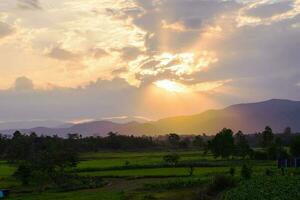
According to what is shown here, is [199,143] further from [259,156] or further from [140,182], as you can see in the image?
[140,182]

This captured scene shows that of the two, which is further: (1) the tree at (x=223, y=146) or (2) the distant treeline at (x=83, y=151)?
(1) the tree at (x=223, y=146)

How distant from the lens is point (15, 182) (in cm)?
8331

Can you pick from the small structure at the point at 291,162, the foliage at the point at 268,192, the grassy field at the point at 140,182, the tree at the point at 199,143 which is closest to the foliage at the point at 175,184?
the grassy field at the point at 140,182

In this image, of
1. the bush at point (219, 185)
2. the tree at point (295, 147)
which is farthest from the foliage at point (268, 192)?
the tree at point (295, 147)

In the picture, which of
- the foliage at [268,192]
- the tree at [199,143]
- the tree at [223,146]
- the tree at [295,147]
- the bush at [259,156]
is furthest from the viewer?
the tree at [199,143]

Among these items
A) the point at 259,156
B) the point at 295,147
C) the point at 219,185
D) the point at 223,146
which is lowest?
the point at 219,185

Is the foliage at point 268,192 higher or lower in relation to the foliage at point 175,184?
higher

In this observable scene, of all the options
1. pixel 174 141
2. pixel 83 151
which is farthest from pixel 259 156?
pixel 174 141

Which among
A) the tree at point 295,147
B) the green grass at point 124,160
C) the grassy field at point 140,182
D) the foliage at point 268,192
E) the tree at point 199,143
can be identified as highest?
the tree at point 199,143

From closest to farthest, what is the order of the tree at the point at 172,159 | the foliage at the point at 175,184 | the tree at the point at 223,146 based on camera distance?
the foliage at the point at 175,184 < the tree at the point at 172,159 < the tree at the point at 223,146

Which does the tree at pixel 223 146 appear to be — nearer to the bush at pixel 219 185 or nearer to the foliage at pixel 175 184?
the foliage at pixel 175 184

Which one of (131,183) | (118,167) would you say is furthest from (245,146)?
(131,183)

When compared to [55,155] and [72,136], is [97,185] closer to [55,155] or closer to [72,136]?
[55,155]

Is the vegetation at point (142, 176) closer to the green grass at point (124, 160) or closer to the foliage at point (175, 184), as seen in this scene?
the foliage at point (175, 184)
